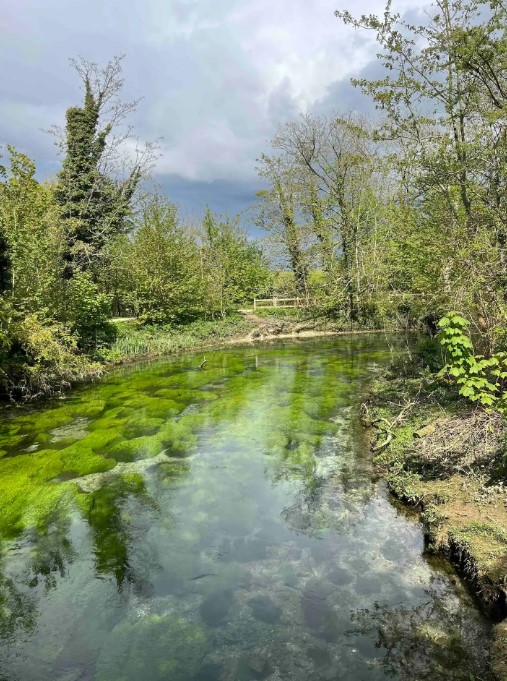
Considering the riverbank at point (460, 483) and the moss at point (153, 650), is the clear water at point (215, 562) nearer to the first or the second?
the moss at point (153, 650)

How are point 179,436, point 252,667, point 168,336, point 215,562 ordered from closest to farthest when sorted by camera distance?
point 252,667, point 215,562, point 179,436, point 168,336

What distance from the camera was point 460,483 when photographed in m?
6.52

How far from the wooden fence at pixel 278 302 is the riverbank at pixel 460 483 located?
910 inches

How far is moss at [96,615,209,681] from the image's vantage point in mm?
4309

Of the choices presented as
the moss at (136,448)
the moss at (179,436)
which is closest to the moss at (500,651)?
the moss at (179,436)

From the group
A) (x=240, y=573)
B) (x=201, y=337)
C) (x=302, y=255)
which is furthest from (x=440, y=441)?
(x=302, y=255)

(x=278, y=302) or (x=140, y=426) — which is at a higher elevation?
(x=278, y=302)

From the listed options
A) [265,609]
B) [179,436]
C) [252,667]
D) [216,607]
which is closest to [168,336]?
[179,436]

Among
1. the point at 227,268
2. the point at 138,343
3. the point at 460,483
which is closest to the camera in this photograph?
the point at 460,483

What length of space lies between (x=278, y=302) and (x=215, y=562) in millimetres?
28346

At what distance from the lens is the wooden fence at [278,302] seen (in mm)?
32453

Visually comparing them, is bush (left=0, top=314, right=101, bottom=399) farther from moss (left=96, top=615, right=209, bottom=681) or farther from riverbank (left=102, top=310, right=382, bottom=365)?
moss (left=96, top=615, right=209, bottom=681)

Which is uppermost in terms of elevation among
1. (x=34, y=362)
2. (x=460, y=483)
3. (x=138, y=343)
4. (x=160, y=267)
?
(x=160, y=267)

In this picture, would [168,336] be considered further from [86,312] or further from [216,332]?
[86,312]
